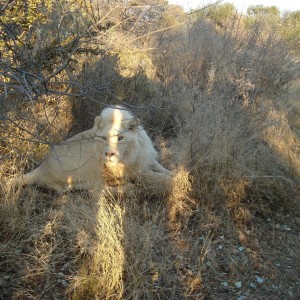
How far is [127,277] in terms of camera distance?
2.95 meters

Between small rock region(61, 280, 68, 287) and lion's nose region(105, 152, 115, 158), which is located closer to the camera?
small rock region(61, 280, 68, 287)

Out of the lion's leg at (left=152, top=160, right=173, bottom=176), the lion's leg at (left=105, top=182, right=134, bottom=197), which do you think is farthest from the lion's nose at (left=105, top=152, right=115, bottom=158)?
the lion's leg at (left=152, top=160, right=173, bottom=176)

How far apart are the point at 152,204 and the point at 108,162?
727mm

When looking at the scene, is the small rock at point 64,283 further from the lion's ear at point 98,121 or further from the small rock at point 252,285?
the lion's ear at point 98,121

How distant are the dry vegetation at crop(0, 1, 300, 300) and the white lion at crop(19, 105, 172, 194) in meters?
0.20

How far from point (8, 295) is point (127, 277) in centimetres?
87

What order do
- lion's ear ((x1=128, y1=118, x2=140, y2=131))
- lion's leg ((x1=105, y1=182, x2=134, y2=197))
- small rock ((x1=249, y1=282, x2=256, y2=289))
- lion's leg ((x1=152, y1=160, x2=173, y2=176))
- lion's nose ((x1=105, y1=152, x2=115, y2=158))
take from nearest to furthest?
small rock ((x1=249, y1=282, x2=256, y2=289)), lion's leg ((x1=105, y1=182, x2=134, y2=197)), lion's nose ((x1=105, y1=152, x2=115, y2=158)), lion's ear ((x1=128, y1=118, x2=140, y2=131)), lion's leg ((x1=152, y1=160, x2=173, y2=176))

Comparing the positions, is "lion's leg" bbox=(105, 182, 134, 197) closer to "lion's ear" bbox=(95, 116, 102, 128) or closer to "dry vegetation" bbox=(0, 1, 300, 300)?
"dry vegetation" bbox=(0, 1, 300, 300)

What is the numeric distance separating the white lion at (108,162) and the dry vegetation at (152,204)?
0.20 metres

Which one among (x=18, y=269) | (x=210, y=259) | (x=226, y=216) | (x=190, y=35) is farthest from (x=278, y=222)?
(x=190, y=35)

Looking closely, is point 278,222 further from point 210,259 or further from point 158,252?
point 158,252

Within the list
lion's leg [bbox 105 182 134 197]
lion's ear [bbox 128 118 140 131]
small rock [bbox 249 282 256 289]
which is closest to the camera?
small rock [bbox 249 282 256 289]

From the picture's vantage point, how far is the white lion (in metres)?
4.48

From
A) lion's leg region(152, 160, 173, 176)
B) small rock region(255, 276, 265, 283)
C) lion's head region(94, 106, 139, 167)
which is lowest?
lion's leg region(152, 160, 173, 176)
